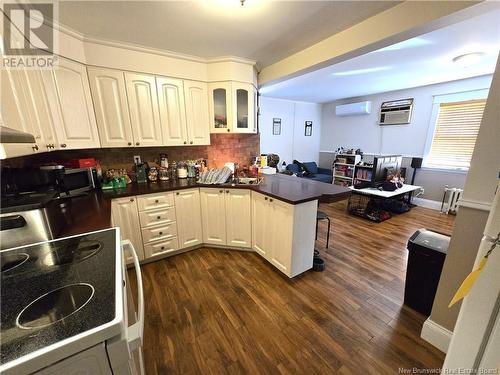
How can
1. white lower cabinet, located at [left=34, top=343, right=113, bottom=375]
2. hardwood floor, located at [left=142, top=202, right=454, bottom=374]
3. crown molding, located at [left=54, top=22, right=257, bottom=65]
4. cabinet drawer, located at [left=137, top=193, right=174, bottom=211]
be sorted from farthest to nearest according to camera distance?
cabinet drawer, located at [left=137, top=193, right=174, bottom=211], crown molding, located at [left=54, top=22, right=257, bottom=65], hardwood floor, located at [left=142, top=202, right=454, bottom=374], white lower cabinet, located at [left=34, top=343, right=113, bottom=375]

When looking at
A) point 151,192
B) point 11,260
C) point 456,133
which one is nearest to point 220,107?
point 151,192

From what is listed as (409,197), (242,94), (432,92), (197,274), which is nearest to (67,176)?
(197,274)

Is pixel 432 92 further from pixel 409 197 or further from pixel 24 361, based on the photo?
pixel 24 361

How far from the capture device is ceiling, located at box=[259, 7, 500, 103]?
204cm

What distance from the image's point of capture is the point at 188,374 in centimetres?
127

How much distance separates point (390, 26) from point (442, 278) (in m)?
1.90

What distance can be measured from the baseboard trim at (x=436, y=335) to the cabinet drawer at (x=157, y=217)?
100 inches

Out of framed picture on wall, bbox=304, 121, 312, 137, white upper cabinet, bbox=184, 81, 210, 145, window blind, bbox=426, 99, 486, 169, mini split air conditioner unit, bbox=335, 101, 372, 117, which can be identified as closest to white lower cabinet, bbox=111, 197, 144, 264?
white upper cabinet, bbox=184, 81, 210, 145

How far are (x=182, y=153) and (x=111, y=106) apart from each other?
1002 mm

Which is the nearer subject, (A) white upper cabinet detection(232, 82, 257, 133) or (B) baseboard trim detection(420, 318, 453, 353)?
(B) baseboard trim detection(420, 318, 453, 353)

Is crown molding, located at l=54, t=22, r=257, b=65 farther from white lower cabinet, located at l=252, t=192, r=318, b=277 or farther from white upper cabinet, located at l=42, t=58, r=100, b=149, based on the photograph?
white lower cabinet, located at l=252, t=192, r=318, b=277

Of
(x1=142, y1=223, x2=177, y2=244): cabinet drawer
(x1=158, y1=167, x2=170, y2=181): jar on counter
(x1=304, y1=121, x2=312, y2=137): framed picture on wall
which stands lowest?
(x1=142, y1=223, x2=177, y2=244): cabinet drawer

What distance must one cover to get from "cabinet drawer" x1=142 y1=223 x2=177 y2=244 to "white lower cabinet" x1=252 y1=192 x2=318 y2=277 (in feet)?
3.54

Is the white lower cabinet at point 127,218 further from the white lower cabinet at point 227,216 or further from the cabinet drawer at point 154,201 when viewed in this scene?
the white lower cabinet at point 227,216
